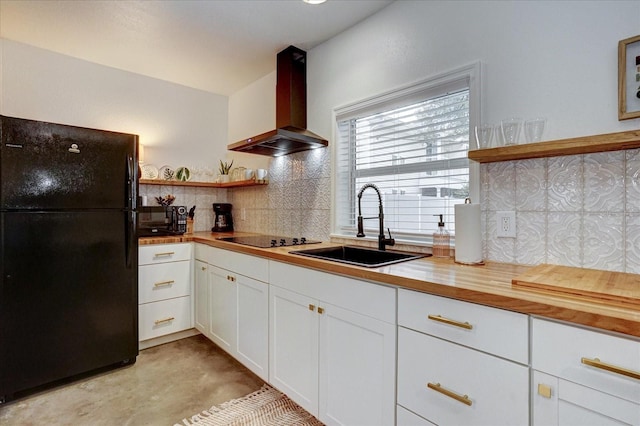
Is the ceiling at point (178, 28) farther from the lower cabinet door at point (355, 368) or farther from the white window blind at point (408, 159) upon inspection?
the lower cabinet door at point (355, 368)

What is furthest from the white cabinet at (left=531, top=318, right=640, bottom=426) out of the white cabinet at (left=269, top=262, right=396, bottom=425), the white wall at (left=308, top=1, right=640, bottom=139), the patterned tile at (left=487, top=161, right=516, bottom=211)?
the white wall at (left=308, top=1, right=640, bottom=139)

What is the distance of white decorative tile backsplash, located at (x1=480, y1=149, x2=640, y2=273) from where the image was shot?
119 centimetres

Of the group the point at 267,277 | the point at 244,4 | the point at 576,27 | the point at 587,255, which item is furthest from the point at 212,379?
the point at 576,27

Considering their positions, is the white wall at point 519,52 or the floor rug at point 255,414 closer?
the white wall at point 519,52

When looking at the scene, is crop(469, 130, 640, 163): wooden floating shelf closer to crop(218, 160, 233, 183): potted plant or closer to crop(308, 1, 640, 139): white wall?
crop(308, 1, 640, 139): white wall

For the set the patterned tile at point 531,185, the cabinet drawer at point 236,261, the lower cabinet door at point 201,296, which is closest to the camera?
the patterned tile at point 531,185

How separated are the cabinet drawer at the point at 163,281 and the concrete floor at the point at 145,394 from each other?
463mm

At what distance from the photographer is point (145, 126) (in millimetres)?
3092

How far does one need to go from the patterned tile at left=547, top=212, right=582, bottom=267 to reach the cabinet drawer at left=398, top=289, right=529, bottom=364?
61 centimetres

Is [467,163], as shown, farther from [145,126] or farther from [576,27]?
[145,126]

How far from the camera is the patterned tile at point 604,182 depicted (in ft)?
3.94

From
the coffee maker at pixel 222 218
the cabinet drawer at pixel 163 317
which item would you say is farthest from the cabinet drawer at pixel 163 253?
the coffee maker at pixel 222 218

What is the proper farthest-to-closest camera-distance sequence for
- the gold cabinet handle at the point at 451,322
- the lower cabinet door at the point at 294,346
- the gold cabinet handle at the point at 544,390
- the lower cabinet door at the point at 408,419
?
1. the lower cabinet door at the point at 294,346
2. the lower cabinet door at the point at 408,419
3. the gold cabinet handle at the point at 451,322
4. the gold cabinet handle at the point at 544,390

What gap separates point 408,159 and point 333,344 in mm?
1178
